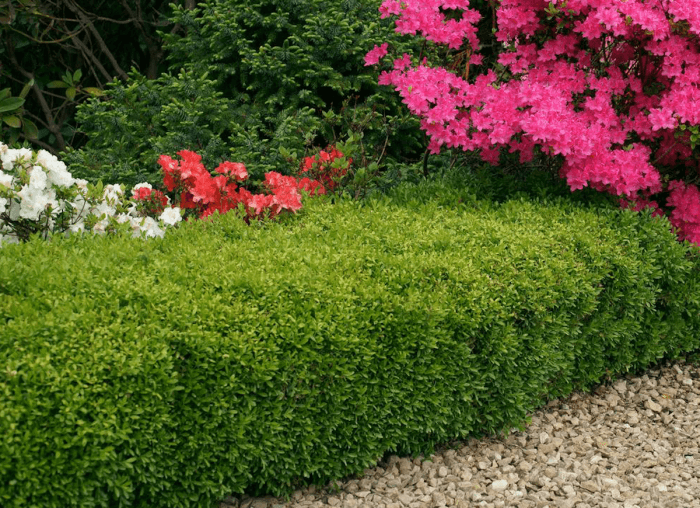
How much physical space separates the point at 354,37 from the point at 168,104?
1312mm

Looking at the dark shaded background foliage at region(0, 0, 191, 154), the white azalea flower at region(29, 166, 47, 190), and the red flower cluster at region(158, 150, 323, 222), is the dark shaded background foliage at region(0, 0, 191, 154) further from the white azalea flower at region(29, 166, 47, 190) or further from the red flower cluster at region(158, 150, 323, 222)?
the white azalea flower at region(29, 166, 47, 190)

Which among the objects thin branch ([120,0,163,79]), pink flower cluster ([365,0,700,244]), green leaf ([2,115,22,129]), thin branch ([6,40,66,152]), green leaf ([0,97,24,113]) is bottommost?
thin branch ([6,40,66,152])

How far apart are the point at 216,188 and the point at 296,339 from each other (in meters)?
1.69

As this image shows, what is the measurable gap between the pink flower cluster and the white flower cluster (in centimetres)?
158

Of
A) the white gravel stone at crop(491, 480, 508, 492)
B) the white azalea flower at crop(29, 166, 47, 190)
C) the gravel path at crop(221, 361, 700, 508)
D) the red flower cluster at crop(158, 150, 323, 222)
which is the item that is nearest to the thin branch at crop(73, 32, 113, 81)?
the red flower cluster at crop(158, 150, 323, 222)

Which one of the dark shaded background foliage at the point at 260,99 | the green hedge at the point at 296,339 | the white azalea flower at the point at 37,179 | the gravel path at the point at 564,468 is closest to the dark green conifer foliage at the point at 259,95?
the dark shaded background foliage at the point at 260,99

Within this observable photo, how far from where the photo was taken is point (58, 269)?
114 inches

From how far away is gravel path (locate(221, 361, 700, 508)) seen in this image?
3.09 m

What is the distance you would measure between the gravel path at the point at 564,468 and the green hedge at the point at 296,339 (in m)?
0.10

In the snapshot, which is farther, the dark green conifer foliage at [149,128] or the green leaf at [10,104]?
the green leaf at [10,104]

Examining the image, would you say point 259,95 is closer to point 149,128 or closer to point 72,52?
point 149,128

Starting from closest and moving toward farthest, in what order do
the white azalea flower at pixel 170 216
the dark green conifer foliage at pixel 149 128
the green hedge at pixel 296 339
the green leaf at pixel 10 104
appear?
the green hedge at pixel 296 339, the white azalea flower at pixel 170 216, the dark green conifer foliage at pixel 149 128, the green leaf at pixel 10 104

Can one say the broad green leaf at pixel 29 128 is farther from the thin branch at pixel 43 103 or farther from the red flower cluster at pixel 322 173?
the red flower cluster at pixel 322 173

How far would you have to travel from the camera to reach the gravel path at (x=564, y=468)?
3.09m
